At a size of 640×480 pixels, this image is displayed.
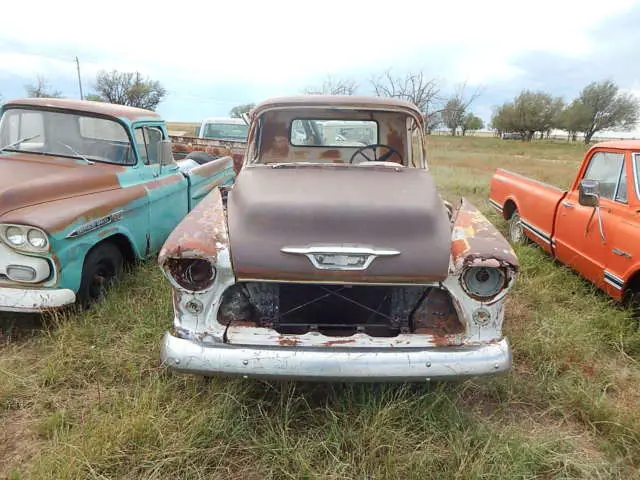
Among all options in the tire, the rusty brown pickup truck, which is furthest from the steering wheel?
the tire

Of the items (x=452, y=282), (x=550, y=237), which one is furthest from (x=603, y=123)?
(x=452, y=282)

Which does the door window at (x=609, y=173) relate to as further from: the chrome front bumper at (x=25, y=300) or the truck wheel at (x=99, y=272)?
the chrome front bumper at (x=25, y=300)

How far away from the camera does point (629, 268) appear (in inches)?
135

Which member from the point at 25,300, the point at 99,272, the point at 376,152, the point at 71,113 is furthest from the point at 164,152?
the point at 376,152

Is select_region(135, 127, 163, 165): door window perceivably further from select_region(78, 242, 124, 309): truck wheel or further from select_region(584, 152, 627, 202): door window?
select_region(584, 152, 627, 202): door window

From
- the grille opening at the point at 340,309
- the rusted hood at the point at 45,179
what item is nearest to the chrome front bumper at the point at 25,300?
the rusted hood at the point at 45,179

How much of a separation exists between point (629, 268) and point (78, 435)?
3851 millimetres

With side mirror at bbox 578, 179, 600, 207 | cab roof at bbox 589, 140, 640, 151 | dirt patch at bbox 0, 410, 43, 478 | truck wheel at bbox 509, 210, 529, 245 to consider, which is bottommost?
dirt patch at bbox 0, 410, 43, 478

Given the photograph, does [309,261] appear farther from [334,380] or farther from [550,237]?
[550,237]

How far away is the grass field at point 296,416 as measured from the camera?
2.15 m

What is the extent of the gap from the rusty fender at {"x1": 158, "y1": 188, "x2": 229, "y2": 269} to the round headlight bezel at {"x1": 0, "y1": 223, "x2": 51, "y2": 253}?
1132mm

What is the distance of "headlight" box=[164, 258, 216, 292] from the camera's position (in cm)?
230

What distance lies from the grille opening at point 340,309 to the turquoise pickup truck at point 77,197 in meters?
1.42

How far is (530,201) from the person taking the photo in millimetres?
5398
